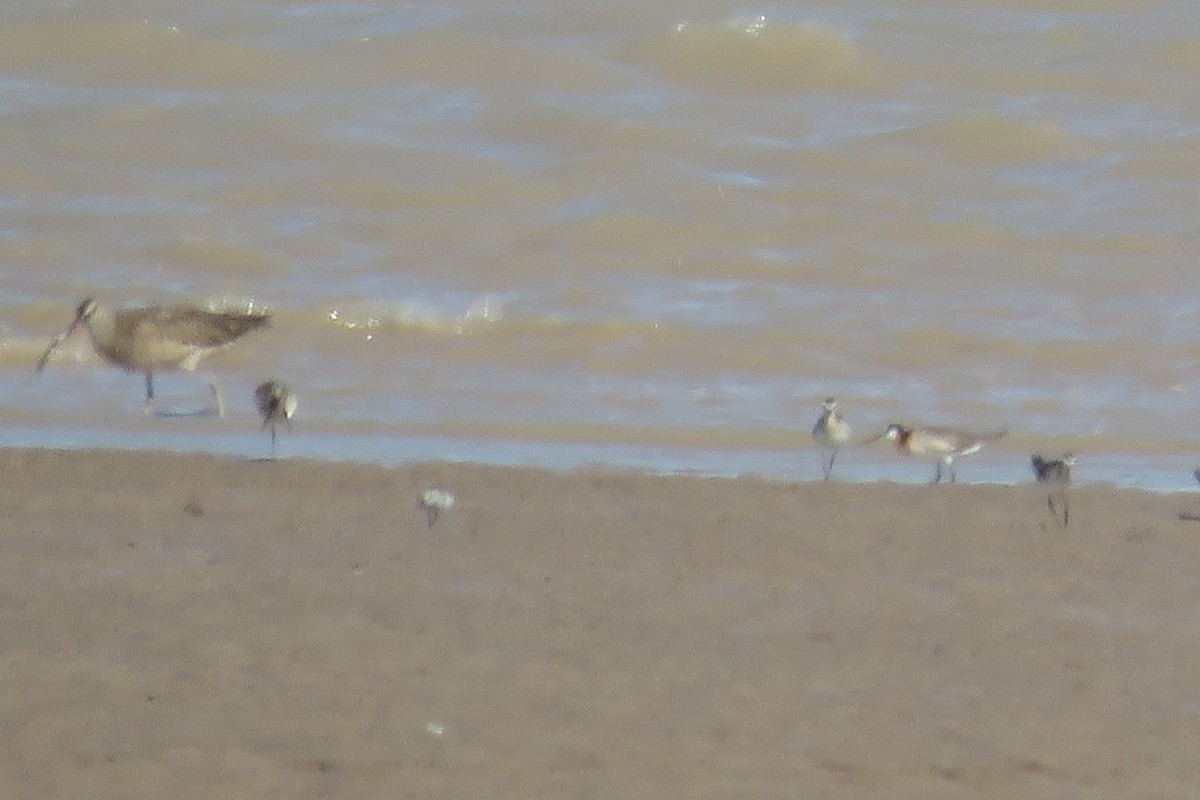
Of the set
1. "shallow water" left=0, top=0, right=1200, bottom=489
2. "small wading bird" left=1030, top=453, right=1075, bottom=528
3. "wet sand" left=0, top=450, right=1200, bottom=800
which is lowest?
"wet sand" left=0, top=450, right=1200, bottom=800

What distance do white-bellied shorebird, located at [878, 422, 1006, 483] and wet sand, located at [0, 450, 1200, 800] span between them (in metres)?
0.74

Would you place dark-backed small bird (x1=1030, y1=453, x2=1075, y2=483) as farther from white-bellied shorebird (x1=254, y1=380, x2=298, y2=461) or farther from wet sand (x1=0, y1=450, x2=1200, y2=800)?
white-bellied shorebird (x1=254, y1=380, x2=298, y2=461)

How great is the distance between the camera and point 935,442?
7895 mm

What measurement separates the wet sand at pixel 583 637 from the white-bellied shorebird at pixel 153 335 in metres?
1.83

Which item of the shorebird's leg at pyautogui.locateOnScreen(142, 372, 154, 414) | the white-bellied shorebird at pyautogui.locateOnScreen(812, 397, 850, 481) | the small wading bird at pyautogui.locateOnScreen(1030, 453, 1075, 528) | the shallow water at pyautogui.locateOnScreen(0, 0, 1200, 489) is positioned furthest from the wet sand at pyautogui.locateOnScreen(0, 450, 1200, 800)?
the shorebird's leg at pyautogui.locateOnScreen(142, 372, 154, 414)

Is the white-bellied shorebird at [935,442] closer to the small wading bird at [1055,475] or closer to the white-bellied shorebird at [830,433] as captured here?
the white-bellied shorebird at [830,433]

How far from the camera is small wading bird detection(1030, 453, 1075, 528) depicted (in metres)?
6.96

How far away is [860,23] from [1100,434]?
9301 mm

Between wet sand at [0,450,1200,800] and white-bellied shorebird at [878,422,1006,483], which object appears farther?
white-bellied shorebird at [878,422,1006,483]

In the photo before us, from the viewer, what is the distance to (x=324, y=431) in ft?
29.1

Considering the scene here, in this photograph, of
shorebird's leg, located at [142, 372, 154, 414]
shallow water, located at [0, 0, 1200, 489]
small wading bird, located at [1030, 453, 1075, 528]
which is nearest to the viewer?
small wading bird, located at [1030, 453, 1075, 528]

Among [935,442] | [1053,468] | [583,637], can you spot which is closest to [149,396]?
[935,442]

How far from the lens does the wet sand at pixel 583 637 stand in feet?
14.3

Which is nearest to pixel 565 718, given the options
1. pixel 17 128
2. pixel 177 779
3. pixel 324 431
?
pixel 177 779
